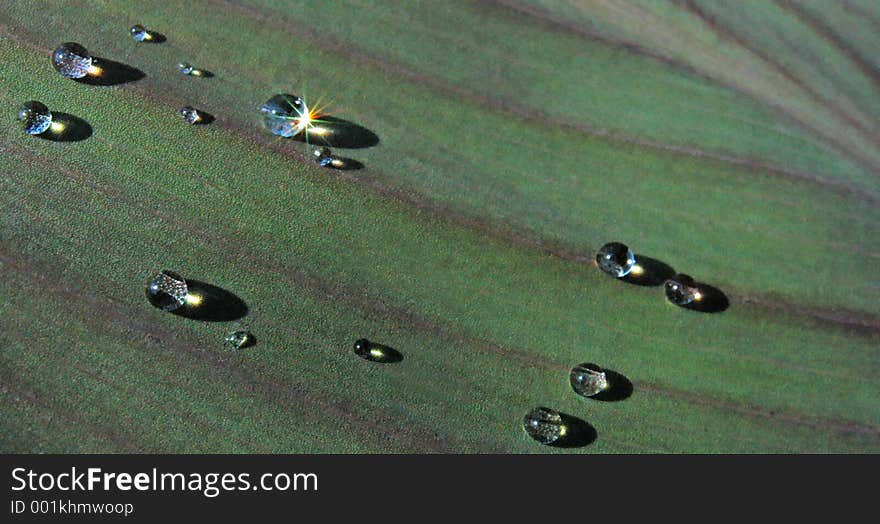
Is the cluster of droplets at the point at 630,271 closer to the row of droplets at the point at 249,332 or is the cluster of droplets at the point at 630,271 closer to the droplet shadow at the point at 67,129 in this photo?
the row of droplets at the point at 249,332

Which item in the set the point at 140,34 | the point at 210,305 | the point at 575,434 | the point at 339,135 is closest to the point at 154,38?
the point at 140,34

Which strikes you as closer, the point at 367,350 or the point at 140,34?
the point at 367,350

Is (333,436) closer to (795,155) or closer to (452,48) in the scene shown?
(452,48)

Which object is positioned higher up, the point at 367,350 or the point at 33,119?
the point at 33,119

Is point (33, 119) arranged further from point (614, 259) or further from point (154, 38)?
point (614, 259)

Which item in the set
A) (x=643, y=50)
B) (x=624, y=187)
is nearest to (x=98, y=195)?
(x=624, y=187)

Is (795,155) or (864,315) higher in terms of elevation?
(795,155)
